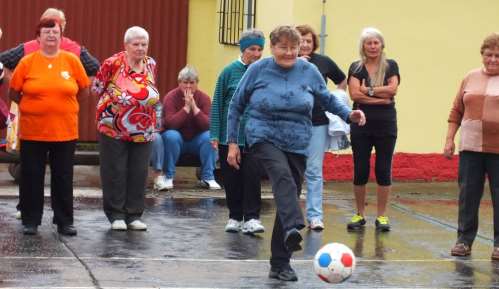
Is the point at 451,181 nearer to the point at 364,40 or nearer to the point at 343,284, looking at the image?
the point at 364,40

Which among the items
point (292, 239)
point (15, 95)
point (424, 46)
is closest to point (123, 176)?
point (15, 95)

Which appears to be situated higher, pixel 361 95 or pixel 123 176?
pixel 361 95

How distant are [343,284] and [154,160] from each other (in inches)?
215

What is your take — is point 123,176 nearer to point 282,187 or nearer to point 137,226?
point 137,226

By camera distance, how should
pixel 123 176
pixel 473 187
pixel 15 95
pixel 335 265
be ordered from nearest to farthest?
pixel 335 265, pixel 473 187, pixel 15 95, pixel 123 176

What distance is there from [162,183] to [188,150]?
0.58 metres

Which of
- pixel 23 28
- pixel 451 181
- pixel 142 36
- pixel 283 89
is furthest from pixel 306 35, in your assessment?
pixel 23 28

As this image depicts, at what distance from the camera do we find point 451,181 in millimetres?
14680

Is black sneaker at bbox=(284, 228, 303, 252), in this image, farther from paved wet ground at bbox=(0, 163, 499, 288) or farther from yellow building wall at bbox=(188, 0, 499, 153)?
yellow building wall at bbox=(188, 0, 499, 153)

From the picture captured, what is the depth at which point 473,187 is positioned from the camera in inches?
380

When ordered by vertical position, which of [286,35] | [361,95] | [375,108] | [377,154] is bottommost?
[377,154]

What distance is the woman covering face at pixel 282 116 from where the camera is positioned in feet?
27.2

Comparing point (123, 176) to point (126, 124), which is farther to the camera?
point (123, 176)

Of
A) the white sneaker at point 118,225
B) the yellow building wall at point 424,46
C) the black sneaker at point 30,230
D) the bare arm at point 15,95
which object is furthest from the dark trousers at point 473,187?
the yellow building wall at point 424,46
